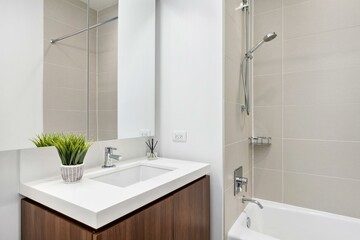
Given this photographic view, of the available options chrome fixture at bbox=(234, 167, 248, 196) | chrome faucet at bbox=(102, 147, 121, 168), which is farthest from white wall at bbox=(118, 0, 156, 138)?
chrome fixture at bbox=(234, 167, 248, 196)

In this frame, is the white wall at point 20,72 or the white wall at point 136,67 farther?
the white wall at point 136,67

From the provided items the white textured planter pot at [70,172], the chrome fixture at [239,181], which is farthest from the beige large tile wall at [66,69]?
the chrome fixture at [239,181]

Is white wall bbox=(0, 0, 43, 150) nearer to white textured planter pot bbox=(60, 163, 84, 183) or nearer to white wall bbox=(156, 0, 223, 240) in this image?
white textured planter pot bbox=(60, 163, 84, 183)

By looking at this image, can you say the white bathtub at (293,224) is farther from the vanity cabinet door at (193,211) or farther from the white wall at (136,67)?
the white wall at (136,67)

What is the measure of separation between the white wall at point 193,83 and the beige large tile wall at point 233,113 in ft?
0.26

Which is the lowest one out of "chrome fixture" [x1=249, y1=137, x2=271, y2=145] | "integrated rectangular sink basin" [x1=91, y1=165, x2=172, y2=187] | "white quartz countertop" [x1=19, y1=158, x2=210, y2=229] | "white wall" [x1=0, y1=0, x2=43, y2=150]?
"integrated rectangular sink basin" [x1=91, y1=165, x2=172, y2=187]

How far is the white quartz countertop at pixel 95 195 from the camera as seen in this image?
697mm

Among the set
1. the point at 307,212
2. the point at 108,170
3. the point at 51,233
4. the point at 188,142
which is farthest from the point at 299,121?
the point at 51,233

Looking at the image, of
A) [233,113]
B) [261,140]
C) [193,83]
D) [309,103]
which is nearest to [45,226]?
[193,83]

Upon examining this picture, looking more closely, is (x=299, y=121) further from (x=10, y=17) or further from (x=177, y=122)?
(x=10, y=17)

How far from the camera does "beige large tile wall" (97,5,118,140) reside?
1325 mm

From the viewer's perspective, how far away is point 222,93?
1.36 metres

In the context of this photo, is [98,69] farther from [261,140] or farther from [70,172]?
[261,140]

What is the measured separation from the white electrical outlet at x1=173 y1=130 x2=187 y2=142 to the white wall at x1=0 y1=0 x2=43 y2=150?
0.84 meters
